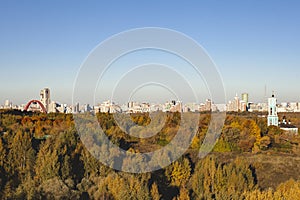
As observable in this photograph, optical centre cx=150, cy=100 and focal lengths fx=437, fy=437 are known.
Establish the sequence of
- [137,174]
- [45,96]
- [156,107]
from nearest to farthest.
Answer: [137,174]
[156,107]
[45,96]

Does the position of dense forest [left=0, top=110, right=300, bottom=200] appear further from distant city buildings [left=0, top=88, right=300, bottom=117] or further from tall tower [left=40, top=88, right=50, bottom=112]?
tall tower [left=40, top=88, right=50, bottom=112]

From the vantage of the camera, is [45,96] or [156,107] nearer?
[156,107]

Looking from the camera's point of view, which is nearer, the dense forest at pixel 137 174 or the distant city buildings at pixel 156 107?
the dense forest at pixel 137 174

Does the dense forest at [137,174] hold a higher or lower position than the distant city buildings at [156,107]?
lower

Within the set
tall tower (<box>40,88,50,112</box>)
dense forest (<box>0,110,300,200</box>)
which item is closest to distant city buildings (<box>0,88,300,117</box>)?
tall tower (<box>40,88,50,112</box>)

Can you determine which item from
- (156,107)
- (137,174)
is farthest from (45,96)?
(137,174)

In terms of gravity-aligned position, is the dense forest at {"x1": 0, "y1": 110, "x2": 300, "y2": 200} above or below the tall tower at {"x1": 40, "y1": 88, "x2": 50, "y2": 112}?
below

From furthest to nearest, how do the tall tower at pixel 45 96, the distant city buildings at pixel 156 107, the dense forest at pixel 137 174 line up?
the tall tower at pixel 45 96, the distant city buildings at pixel 156 107, the dense forest at pixel 137 174

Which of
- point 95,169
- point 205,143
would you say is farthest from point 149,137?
point 95,169

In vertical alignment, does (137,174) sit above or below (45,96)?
below

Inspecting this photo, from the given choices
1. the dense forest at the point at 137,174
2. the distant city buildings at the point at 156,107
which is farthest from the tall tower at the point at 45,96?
the dense forest at the point at 137,174

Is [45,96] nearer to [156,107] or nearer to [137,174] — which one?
[156,107]

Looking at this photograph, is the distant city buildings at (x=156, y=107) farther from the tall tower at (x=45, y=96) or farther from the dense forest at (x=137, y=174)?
the dense forest at (x=137, y=174)
